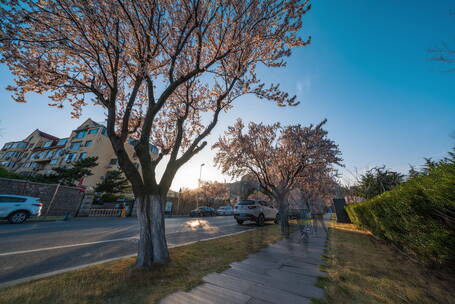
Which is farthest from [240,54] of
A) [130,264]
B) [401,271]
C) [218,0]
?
[401,271]

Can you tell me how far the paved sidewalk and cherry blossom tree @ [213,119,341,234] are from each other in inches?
236

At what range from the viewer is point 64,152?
38219 millimetres

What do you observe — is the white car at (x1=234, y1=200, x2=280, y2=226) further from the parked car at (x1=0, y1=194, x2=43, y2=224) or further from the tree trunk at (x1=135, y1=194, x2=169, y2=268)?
the parked car at (x1=0, y1=194, x2=43, y2=224)

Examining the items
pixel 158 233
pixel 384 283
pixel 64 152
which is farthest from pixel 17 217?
pixel 64 152

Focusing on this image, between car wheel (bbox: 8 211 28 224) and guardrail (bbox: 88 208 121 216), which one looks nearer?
car wheel (bbox: 8 211 28 224)

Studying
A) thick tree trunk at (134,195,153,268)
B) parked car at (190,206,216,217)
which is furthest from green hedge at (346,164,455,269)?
parked car at (190,206,216,217)

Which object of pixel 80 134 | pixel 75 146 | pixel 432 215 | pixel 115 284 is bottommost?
pixel 115 284

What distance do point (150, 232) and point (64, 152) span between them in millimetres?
48937

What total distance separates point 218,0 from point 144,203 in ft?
16.4

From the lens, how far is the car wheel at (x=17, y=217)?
1028 centimetres

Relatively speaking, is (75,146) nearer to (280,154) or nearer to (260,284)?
(280,154)

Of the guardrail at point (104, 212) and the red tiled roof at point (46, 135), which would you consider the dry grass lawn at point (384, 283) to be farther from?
A: the red tiled roof at point (46, 135)

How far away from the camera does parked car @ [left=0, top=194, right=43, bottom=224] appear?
32.8 ft

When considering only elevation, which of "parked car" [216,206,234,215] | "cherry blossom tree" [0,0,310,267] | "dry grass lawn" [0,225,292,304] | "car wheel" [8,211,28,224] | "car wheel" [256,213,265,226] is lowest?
"dry grass lawn" [0,225,292,304]
